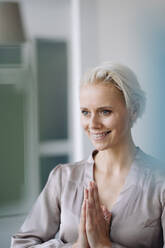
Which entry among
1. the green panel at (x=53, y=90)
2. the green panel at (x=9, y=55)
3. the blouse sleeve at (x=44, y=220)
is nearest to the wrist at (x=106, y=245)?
the blouse sleeve at (x=44, y=220)

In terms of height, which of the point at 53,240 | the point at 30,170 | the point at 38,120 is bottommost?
the point at 53,240

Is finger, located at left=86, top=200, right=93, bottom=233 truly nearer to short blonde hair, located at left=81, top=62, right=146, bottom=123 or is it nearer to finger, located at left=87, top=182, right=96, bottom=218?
finger, located at left=87, top=182, right=96, bottom=218

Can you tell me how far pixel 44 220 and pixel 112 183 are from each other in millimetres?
192

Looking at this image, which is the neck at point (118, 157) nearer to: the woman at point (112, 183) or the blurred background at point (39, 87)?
the woman at point (112, 183)

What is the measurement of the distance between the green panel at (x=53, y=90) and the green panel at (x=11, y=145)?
2.5 inches

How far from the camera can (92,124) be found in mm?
Result: 802

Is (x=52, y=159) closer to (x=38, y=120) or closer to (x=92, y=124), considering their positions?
(x=38, y=120)

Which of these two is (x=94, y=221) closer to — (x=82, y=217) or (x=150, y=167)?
(x=82, y=217)

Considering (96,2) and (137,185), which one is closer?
(137,185)

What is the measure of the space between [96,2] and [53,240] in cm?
61

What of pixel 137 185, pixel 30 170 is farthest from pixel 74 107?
pixel 137 185

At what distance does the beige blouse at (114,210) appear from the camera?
0.79m

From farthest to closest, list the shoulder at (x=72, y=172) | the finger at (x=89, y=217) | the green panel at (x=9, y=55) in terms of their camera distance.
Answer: the green panel at (x=9, y=55), the shoulder at (x=72, y=172), the finger at (x=89, y=217)

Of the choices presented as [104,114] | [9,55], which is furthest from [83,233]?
[9,55]
